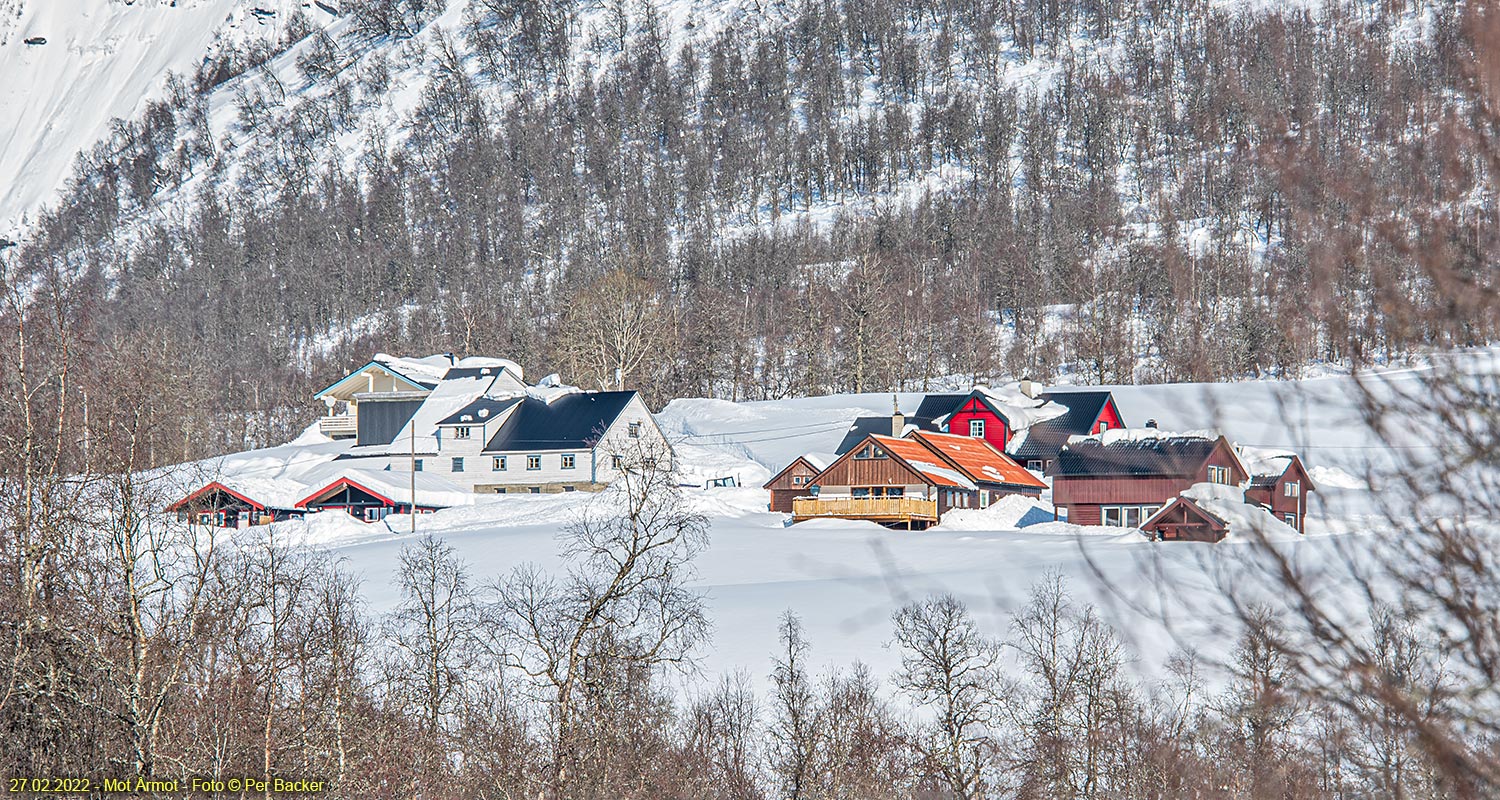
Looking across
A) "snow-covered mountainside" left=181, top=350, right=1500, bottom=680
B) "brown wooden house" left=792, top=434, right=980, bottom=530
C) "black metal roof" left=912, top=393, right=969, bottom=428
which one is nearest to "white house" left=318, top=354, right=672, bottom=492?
"snow-covered mountainside" left=181, top=350, right=1500, bottom=680

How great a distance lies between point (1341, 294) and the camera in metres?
3.68

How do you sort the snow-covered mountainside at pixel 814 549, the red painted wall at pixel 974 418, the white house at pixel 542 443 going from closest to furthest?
the snow-covered mountainside at pixel 814 549 < the white house at pixel 542 443 < the red painted wall at pixel 974 418

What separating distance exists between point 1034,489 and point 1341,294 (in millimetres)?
48864

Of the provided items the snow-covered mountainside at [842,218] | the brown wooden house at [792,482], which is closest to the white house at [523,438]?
the brown wooden house at [792,482]

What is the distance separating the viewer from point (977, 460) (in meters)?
50.6

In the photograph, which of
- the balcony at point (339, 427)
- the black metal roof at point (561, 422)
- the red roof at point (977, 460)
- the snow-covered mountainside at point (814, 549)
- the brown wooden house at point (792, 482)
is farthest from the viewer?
the balcony at point (339, 427)

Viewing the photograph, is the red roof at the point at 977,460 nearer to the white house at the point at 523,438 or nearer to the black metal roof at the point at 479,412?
the white house at the point at 523,438

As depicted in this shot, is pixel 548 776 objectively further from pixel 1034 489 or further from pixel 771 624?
pixel 1034 489

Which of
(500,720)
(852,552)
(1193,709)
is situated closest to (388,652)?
(500,720)

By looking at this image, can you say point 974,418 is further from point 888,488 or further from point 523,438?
point 523,438

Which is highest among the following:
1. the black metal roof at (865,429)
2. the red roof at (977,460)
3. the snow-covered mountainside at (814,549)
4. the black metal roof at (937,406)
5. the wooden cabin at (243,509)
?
the black metal roof at (937,406)

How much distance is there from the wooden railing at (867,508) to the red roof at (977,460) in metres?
3.27

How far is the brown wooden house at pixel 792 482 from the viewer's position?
48.6 meters

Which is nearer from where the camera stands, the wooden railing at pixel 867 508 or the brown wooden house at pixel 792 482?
the wooden railing at pixel 867 508
